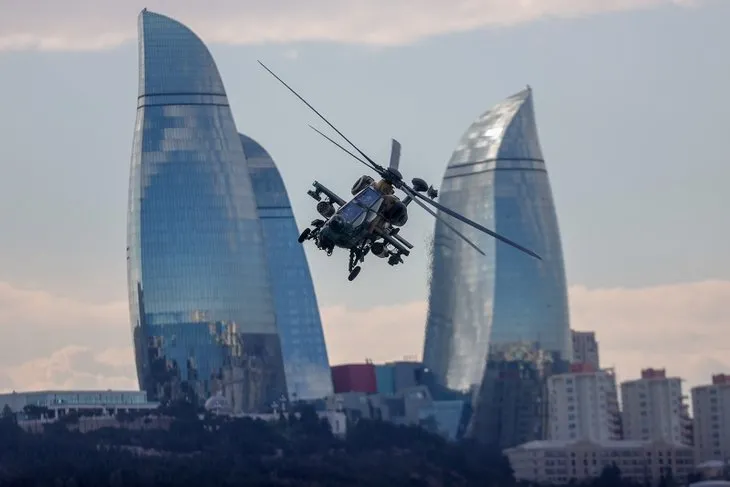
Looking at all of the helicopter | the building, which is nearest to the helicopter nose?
the helicopter

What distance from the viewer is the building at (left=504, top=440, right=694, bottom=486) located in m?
189

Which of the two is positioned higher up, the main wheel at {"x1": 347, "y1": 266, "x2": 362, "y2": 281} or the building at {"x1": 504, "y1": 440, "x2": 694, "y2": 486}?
the main wheel at {"x1": 347, "y1": 266, "x2": 362, "y2": 281}

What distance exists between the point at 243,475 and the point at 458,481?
63.5 feet

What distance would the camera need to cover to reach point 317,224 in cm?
8556

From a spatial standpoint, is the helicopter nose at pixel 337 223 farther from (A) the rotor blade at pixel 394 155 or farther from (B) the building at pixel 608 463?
(B) the building at pixel 608 463

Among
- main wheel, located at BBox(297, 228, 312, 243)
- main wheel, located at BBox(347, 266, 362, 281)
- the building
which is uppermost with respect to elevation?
main wheel, located at BBox(297, 228, 312, 243)

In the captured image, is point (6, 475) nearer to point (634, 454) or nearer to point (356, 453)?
point (356, 453)

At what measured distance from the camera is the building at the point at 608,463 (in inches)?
7431

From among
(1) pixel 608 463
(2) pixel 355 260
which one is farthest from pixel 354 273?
(1) pixel 608 463

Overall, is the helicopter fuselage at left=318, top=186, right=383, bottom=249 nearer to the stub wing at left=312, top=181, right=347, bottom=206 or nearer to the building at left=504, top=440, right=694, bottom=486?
the stub wing at left=312, top=181, right=347, bottom=206

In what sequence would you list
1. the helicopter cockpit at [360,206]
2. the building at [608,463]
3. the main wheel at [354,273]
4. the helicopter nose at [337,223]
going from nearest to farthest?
the main wheel at [354,273] → the helicopter nose at [337,223] → the helicopter cockpit at [360,206] → the building at [608,463]

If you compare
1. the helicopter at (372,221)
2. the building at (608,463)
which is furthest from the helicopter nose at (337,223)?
the building at (608,463)

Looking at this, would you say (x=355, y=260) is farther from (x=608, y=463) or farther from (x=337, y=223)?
(x=608, y=463)

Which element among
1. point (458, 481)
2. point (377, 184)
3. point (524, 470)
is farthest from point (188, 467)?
point (377, 184)
